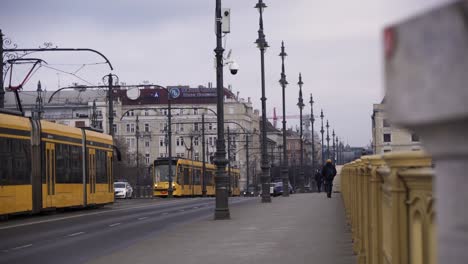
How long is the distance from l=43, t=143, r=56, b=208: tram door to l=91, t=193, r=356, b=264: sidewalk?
8445mm

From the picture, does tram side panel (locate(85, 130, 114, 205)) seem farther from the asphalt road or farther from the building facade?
the building facade

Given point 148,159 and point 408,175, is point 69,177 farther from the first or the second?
point 148,159

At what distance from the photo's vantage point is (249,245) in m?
15.4

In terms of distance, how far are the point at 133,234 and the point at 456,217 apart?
64.3 ft

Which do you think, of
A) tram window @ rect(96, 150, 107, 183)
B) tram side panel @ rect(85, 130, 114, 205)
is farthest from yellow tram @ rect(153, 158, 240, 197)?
tram window @ rect(96, 150, 107, 183)

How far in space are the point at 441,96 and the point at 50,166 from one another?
28.9m

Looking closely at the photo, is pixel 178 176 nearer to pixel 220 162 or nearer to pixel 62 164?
pixel 62 164

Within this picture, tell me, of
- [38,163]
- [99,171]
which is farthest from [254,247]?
[99,171]

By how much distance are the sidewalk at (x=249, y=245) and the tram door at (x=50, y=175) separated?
845 cm

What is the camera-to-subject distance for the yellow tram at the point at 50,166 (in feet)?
84.4

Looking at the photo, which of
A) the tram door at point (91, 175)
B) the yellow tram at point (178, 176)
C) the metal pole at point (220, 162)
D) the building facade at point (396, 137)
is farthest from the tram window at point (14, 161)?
the yellow tram at point (178, 176)

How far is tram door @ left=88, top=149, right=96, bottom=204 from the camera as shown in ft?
112

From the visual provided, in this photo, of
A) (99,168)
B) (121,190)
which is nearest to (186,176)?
A: (121,190)

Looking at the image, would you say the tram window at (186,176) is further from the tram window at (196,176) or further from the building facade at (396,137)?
the building facade at (396,137)
